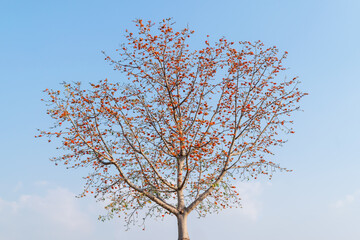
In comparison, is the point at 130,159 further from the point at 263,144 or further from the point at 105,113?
the point at 263,144

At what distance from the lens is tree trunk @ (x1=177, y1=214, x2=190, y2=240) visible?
14.6 metres

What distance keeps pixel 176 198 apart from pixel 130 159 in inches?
100

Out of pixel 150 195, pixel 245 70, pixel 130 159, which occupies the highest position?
pixel 245 70

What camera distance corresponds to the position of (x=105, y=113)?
47.2 ft

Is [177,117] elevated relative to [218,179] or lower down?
elevated

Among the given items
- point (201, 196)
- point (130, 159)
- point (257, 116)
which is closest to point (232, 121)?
point (257, 116)

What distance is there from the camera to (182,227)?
14.7 m

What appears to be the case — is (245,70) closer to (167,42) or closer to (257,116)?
(257,116)

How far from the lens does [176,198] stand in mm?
15570

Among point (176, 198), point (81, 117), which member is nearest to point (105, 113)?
point (81, 117)

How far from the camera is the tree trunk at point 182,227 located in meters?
14.6

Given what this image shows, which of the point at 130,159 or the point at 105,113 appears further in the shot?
the point at 130,159

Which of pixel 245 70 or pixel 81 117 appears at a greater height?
pixel 245 70

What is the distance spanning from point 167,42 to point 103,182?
251 inches
